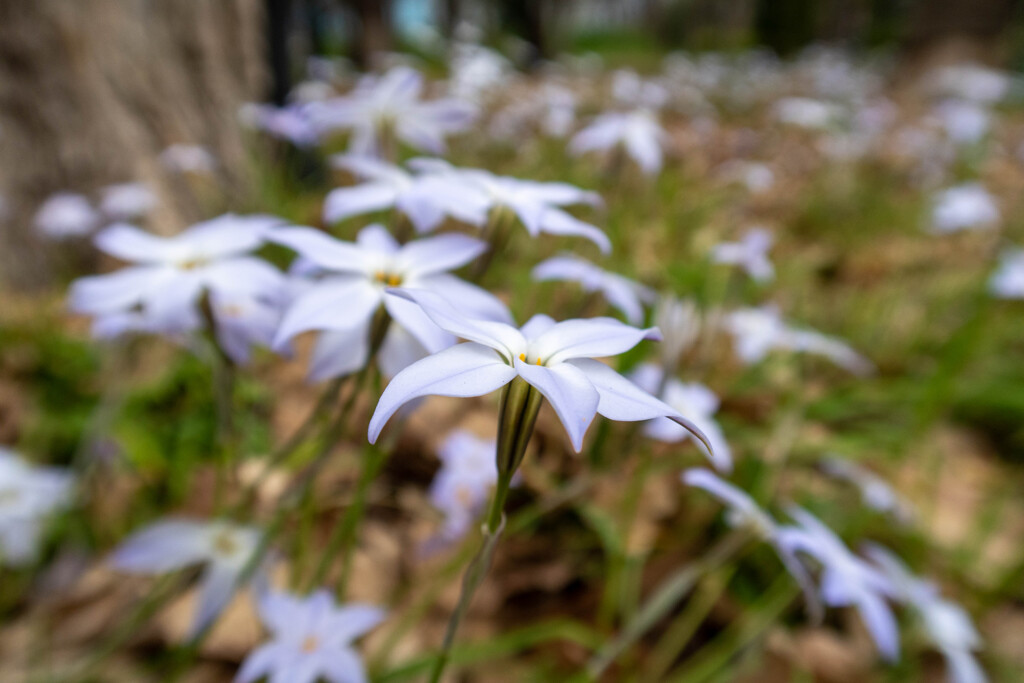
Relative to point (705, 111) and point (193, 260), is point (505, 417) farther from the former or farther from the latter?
point (705, 111)

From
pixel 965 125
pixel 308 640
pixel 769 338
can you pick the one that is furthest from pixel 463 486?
pixel 965 125

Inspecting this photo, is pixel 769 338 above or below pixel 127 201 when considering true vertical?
below

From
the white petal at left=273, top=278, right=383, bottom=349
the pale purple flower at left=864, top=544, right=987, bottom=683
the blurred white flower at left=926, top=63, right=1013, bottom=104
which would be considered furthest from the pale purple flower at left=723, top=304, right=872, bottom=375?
the blurred white flower at left=926, top=63, right=1013, bottom=104

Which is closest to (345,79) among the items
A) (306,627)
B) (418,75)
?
(418,75)

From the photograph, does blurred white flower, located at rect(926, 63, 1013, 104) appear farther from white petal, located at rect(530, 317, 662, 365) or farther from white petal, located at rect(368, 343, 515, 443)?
white petal, located at rect(368, 343, 515, 443)

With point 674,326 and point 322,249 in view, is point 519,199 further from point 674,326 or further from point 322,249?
point 674,326

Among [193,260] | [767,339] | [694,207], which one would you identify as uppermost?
[193,260]

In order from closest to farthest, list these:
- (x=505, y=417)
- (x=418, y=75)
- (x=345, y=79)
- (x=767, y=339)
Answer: (x=505, y=417), (x=418, y=75), (x=767, y=339), (x=345, y=79)
